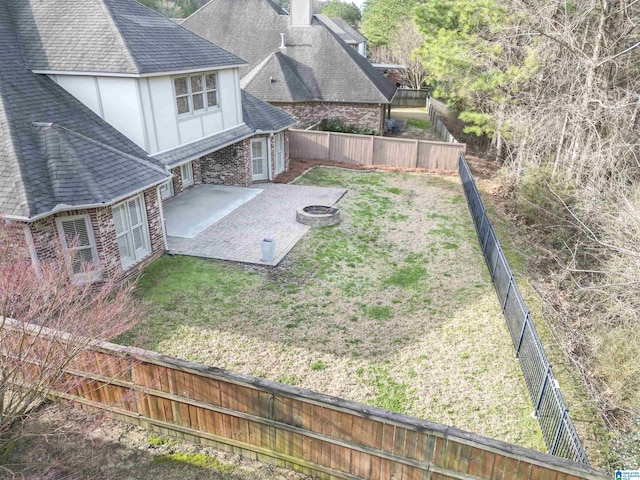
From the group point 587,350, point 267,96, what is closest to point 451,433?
point 587,350

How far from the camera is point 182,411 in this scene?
266 inches

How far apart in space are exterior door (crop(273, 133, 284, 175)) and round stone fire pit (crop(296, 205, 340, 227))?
5.91m

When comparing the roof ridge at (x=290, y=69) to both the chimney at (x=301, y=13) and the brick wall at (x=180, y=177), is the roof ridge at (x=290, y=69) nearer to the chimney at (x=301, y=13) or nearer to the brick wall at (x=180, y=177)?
the chimney at (x=301, y=13)

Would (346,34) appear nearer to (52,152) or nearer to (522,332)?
(52,152)

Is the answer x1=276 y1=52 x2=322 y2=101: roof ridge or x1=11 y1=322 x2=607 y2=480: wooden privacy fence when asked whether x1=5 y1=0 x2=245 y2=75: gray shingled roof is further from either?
x1=276 y1=52 x2=322 y2=101: roof ridge

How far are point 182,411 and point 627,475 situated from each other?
6.08 metres

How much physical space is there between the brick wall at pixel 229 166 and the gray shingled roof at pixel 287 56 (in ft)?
29.1

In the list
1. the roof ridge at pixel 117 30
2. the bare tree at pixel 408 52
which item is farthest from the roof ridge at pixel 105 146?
the bare tree at pixel 408 52

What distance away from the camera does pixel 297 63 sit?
29188mm

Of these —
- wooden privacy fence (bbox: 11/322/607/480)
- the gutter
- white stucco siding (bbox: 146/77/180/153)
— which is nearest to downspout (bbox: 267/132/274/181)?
white stucco siding (bbox: 146/77/180/153)

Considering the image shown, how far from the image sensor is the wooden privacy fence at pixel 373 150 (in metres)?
23.1

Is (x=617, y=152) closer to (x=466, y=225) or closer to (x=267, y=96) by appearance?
(x=466, y=225)

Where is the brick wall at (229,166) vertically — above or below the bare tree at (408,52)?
below

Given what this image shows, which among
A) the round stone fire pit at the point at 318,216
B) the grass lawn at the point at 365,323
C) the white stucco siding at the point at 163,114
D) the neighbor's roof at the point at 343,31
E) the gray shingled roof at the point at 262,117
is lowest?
the grass lawn at the point at 365,323
